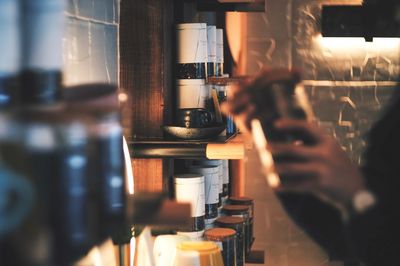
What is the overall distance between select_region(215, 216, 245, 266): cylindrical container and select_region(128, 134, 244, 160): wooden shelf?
281mm

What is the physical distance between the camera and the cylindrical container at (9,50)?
1.73 feet

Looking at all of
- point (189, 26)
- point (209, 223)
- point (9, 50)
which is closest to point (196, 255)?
point (209, 223)

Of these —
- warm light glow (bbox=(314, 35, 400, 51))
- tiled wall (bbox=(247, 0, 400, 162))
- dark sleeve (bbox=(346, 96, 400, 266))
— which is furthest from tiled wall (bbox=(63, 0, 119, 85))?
warm light glow (bbox=(314, 35, 400, 51))

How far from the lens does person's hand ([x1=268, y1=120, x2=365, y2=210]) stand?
0.76 m

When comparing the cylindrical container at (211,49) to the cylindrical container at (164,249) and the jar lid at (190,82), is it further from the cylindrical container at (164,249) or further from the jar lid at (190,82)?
the cylindrical container at (164,249)

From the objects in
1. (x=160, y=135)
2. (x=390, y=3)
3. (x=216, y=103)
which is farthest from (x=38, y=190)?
(x=216, y=103)

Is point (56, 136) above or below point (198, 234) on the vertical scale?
above

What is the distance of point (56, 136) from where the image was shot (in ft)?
1.65

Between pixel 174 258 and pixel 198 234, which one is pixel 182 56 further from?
pixel 174 258

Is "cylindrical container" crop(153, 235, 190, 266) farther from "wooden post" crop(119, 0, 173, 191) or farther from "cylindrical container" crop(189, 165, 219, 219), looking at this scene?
"cylindrical container" crop(189, 165, 219, 219)

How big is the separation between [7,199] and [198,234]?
1526mm

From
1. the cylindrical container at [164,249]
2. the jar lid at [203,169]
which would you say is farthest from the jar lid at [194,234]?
the cylindrical container at [164,249]

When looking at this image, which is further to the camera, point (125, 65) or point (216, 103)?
point (216, 103)

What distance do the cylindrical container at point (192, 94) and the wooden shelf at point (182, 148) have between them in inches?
8.3
